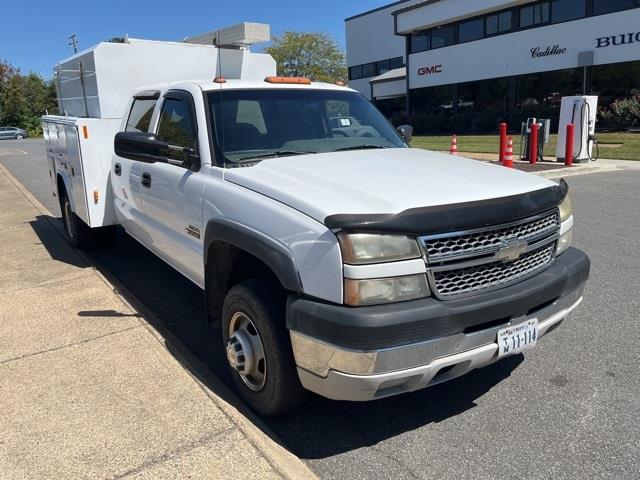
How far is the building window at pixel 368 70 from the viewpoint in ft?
161

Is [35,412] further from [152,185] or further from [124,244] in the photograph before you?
[124,244]

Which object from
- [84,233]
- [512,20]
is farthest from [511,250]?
[512,20]

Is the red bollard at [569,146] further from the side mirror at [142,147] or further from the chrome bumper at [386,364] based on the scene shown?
the chrome bumper at [386,364]

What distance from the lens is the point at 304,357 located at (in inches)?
104

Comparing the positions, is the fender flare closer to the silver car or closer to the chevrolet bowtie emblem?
the chevrolet bowtie emblem

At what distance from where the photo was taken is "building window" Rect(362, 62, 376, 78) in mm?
49188

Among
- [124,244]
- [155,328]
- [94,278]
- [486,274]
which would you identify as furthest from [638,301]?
[124,244]

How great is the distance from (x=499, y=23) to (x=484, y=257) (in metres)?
33.4

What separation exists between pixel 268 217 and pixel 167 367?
1.46 meters

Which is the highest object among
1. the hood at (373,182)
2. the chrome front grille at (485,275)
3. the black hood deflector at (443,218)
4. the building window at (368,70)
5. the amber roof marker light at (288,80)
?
the building window at (368,70)

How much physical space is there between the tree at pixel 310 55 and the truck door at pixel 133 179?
63695mm

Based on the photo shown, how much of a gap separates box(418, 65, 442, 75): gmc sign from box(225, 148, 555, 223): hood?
115ft

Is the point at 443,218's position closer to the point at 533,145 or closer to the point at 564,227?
the point at 564,227

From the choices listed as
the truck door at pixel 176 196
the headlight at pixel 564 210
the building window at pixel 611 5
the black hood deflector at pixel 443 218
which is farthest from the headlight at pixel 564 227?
the building window at pixel 611 5
